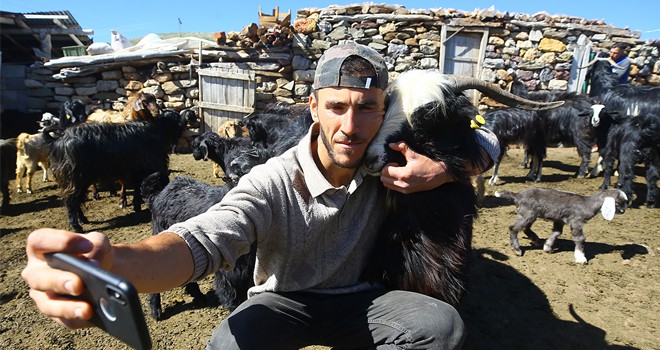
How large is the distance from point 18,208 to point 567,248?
807 centimetres

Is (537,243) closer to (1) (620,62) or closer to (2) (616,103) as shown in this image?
(2) (616,103)

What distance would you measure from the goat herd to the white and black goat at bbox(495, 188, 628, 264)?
1cm

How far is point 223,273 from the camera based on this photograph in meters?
2.94

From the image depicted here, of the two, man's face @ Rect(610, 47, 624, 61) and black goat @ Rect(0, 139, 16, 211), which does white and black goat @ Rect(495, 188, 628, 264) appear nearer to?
black goat @ Rect(0, 139, 16, 211)

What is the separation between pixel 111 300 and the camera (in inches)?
32.5

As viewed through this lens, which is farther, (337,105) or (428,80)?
(428,80)

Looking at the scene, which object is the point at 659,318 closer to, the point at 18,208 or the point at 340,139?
the point at 340,139

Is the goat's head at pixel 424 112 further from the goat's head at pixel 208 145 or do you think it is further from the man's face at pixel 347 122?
the goat's head at pixel 208 145

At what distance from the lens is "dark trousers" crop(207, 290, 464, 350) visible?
1.67 metres

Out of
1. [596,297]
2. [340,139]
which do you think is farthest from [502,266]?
[340,139]

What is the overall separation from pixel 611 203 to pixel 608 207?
5 cm

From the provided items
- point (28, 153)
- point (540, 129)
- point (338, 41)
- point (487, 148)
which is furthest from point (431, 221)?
point (338, 41)

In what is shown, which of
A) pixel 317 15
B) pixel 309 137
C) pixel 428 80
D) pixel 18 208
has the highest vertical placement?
pixel 317 15

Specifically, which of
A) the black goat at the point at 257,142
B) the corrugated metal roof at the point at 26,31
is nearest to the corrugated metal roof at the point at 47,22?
the corrugated metal roof at the point at 26,31
